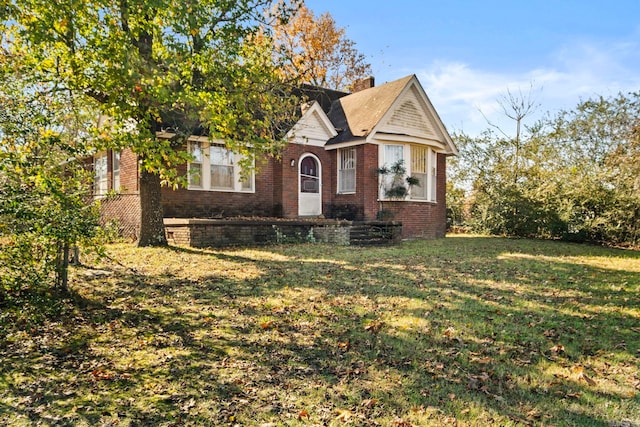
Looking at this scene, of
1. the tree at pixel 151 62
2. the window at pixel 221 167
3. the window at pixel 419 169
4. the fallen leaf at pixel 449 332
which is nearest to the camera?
the fallen leaf at pixel 449 332

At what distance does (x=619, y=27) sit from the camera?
1171 centimetres

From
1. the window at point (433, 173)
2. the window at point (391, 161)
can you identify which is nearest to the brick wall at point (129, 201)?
the window at point (391, 161)

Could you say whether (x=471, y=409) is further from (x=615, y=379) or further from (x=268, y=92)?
(x=268, y=92)

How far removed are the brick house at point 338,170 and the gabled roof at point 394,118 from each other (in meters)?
0.04

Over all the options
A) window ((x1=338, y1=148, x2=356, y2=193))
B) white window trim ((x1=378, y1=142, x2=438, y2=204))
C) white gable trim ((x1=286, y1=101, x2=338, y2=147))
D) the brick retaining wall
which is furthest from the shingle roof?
the brick retaining wall

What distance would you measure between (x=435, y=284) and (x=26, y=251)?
6.21 meters

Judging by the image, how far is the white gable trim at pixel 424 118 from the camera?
16.6m

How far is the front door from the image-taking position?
1738cm

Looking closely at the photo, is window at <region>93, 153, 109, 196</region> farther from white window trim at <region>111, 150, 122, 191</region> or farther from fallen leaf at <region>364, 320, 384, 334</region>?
fallen leaf at <region>364, 320, 384, 334</region>

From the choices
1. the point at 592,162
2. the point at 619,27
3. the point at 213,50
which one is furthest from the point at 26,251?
the point at 592,162

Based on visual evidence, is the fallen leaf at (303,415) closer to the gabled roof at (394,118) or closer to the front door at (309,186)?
the gabled roof at (394,118)

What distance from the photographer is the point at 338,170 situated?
17969 millimetres

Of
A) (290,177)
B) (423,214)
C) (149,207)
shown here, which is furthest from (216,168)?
(423,214)

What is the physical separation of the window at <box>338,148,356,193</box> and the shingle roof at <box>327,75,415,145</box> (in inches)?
25.3
